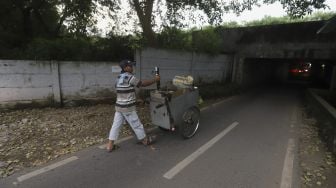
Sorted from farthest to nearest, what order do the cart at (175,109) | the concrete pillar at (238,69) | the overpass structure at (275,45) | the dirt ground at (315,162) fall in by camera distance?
the concrete pillar at (238,69) → the overpass structure at (275,45) → the cart at (175,109) → the dirt ground at (315,162)

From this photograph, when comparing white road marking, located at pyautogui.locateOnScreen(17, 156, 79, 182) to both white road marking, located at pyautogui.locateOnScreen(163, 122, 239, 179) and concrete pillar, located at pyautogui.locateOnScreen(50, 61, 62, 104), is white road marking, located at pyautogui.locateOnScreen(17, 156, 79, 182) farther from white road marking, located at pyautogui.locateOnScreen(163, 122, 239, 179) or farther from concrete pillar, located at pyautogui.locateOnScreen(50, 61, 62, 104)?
concrete pillar, located at pyautogui.locateOnScreen(50, 61, 62, 104)

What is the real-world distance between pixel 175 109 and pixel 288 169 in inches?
93.9

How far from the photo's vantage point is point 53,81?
6879 millimetres

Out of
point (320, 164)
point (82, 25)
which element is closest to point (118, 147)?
point (320, 164)

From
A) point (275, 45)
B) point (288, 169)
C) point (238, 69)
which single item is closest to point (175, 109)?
point (288, 169)

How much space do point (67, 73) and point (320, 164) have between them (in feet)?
24.0

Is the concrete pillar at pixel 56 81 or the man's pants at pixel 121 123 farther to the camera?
the concrete pillar at pixel 56 81

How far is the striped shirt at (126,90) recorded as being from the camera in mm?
4148

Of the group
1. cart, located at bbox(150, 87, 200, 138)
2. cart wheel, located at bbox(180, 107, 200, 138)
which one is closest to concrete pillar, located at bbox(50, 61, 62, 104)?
cart, located at bbox(150, 87, 200, 138)

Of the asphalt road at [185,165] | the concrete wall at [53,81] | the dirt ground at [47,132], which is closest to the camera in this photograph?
the asphalt road at [185,165]

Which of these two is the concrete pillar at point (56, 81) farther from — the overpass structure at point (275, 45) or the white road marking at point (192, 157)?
the overpass structure at point (275, 45)

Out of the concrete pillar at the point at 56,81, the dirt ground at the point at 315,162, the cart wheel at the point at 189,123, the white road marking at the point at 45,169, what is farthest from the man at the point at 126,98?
the concrete pillar at the point at 56,81

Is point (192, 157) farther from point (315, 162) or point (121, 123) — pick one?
point (315, 162)

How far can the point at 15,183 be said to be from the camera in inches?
124
